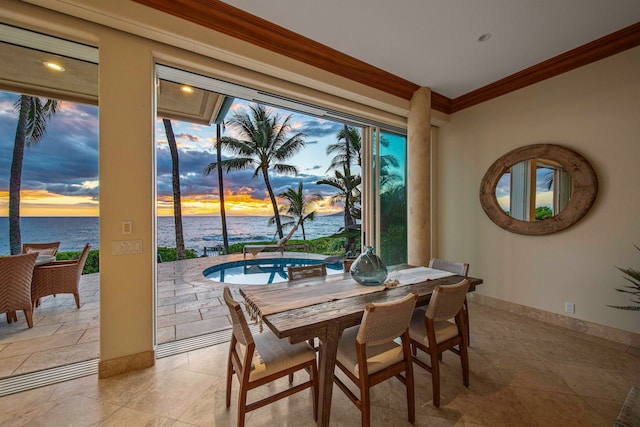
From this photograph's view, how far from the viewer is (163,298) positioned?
3.71 meters

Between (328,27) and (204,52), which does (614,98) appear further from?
(204,52)

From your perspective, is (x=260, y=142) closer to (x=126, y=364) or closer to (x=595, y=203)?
(x=126, y=364)

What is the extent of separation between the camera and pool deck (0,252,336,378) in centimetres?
218

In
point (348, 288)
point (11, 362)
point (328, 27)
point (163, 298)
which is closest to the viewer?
point (348, 288)

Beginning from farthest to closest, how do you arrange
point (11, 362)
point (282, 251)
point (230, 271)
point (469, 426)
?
1. point (282, 251)
2. point (230, 271)
3. point (11, 362)
4. point (469, 426)

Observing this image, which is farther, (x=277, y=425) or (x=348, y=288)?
(x=348, y=288)

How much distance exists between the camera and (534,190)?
3080 millimetres

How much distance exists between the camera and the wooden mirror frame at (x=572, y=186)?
2654mm

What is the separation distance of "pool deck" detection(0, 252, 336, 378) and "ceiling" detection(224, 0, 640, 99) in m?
3.41

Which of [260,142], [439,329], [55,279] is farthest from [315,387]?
[260,142]

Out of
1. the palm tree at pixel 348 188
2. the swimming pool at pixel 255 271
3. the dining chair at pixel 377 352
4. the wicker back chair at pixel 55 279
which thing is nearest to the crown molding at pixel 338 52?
the dining chair at pixel 377 352

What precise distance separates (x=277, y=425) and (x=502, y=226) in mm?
3578

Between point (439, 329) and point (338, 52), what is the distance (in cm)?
298

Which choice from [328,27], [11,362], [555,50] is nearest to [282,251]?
[11,362]
